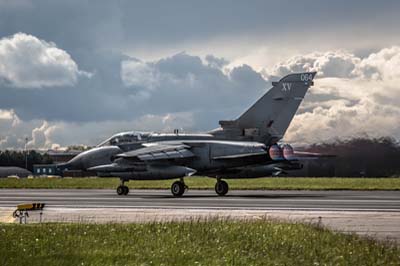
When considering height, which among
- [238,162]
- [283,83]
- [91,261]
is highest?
[283,83]

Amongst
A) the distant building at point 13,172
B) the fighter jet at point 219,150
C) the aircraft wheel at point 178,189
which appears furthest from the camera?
the distant building at point 13,172

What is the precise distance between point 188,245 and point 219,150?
82.1ft

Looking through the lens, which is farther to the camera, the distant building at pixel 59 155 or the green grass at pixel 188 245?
the distant building at pixel 59 155

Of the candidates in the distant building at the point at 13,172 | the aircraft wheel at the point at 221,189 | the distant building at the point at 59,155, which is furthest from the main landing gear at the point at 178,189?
the distant building at the point at 13,172

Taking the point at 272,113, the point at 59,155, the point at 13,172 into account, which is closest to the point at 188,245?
the point at 272,113

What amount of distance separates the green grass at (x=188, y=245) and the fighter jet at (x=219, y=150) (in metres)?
19.9

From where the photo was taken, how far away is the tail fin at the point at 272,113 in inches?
1625

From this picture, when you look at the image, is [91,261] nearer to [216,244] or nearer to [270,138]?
[216,244]

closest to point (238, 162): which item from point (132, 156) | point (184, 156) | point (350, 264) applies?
point (184, 156)

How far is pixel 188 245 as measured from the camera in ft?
47.0

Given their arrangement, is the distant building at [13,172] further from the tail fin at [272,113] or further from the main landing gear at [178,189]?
the main landing gear at [178,189]

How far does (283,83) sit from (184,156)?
750 cm

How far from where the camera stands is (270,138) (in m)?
41.3

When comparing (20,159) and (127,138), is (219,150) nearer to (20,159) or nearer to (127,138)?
(127,138)
